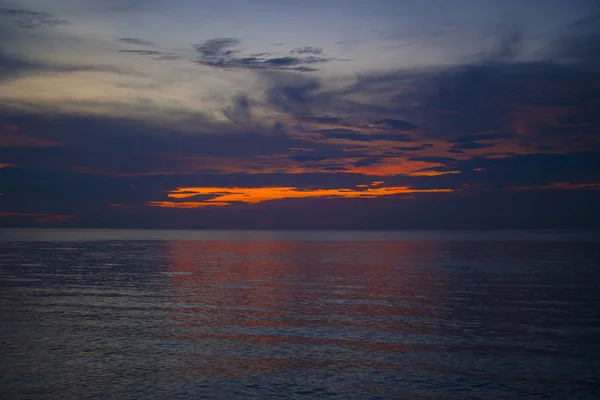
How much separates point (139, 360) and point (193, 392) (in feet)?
18.3

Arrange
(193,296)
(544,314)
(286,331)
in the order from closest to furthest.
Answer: (286,331) → (544,314) → (193,296)

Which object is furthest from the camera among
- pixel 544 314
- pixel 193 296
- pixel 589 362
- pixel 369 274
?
pixel 369 274

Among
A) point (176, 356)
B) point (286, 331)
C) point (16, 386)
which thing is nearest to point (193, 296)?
point (286, 331)

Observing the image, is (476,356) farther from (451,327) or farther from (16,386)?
(16,386)

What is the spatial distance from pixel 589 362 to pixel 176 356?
19.5m

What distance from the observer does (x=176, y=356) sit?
27.2m

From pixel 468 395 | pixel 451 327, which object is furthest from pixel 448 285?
pixel 468 395

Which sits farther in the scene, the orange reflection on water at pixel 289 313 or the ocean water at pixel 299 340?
the orange reflection on water at pixel 289 313

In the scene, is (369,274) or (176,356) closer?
(176,356)

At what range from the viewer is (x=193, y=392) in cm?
2206

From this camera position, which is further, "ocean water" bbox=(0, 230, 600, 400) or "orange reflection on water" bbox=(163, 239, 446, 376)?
"orange reflection on water" bbox=(163, 239, 446, 376)

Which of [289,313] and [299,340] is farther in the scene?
[289,313]

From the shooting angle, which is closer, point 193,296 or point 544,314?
point 544,314

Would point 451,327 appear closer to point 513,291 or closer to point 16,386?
point 513,291
